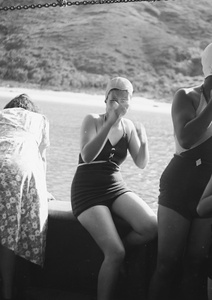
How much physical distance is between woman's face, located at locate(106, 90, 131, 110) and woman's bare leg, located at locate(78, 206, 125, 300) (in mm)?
462

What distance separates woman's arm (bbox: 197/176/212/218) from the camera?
1.92 m

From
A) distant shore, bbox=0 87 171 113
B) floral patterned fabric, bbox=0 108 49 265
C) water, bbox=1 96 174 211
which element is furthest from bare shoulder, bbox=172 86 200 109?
distant shore, bbox=0 87 171 113

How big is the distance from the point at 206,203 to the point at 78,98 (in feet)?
114

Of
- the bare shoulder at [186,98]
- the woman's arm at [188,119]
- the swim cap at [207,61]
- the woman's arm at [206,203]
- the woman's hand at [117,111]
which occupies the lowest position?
the woman's arm at [206,203]

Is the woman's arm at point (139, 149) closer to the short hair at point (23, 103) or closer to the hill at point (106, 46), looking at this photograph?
the short hair at point (23, 103)

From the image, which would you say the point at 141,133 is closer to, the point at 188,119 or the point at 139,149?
the point at 139,149

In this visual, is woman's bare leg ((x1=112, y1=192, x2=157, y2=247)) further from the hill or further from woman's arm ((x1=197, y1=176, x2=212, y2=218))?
the hill

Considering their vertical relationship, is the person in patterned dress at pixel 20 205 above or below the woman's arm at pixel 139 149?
below

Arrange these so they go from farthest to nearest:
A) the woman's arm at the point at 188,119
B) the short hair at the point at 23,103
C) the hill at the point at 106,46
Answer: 1. the hill at the point at 106,46
2. the short hair at the point at 23,103
3. the woman's arm at the point at 188,119

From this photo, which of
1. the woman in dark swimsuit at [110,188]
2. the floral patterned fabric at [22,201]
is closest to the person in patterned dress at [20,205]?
the floral patterned fabric at [22,201]

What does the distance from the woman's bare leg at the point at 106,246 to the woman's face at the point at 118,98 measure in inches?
18.2

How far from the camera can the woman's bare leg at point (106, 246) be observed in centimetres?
228

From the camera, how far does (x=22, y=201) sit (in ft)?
8.17

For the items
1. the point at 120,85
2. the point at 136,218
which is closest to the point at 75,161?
the point at 120,85
